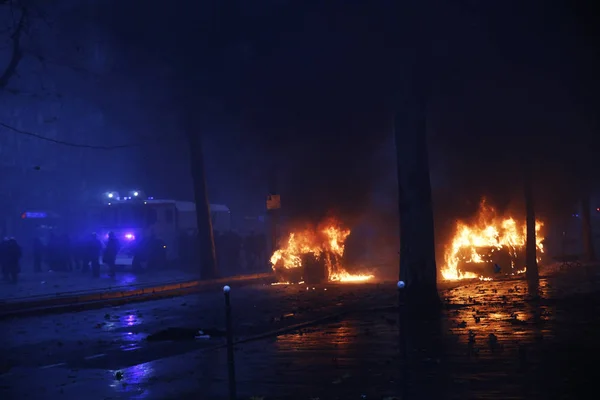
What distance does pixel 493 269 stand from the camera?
30609mm

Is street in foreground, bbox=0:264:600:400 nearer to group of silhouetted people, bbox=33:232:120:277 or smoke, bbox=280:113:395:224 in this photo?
smoke, bbox=280:113:395:224

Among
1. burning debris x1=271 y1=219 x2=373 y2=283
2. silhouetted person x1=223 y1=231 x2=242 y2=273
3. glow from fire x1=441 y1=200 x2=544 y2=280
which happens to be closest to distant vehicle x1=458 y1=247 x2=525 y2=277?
glow from fire x1=441 y1=200 x2=544 y2=280

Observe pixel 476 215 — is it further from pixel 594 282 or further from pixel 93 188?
pixel 93 188

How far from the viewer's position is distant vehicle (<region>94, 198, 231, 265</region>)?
121 feet

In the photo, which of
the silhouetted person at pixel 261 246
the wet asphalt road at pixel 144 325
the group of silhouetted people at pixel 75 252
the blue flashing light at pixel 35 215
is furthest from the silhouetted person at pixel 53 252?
the wet asphalt road at pixel 144 325

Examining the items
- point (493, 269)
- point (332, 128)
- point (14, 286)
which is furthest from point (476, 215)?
point (14, 286)

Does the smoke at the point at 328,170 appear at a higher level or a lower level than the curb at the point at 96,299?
higher

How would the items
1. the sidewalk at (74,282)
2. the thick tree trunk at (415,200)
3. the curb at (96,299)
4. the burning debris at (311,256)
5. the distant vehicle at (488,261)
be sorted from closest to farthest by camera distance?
the thick tree trunk at (415,200)
the curb at (96,299)
the sidewalk at (74,282)
the burning debris at (311,256)
the distant vehicle at (488,261)

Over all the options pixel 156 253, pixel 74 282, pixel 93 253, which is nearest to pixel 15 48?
pixel 74 282

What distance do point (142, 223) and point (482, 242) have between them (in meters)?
16.0

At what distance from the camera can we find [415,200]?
56.0 ft

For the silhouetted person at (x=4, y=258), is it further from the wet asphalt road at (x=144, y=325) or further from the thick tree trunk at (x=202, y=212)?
the wet asphalt road at (x=144, y=325)

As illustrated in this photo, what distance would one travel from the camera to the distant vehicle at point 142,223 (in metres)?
36.8

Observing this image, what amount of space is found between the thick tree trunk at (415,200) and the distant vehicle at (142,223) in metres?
21.4
